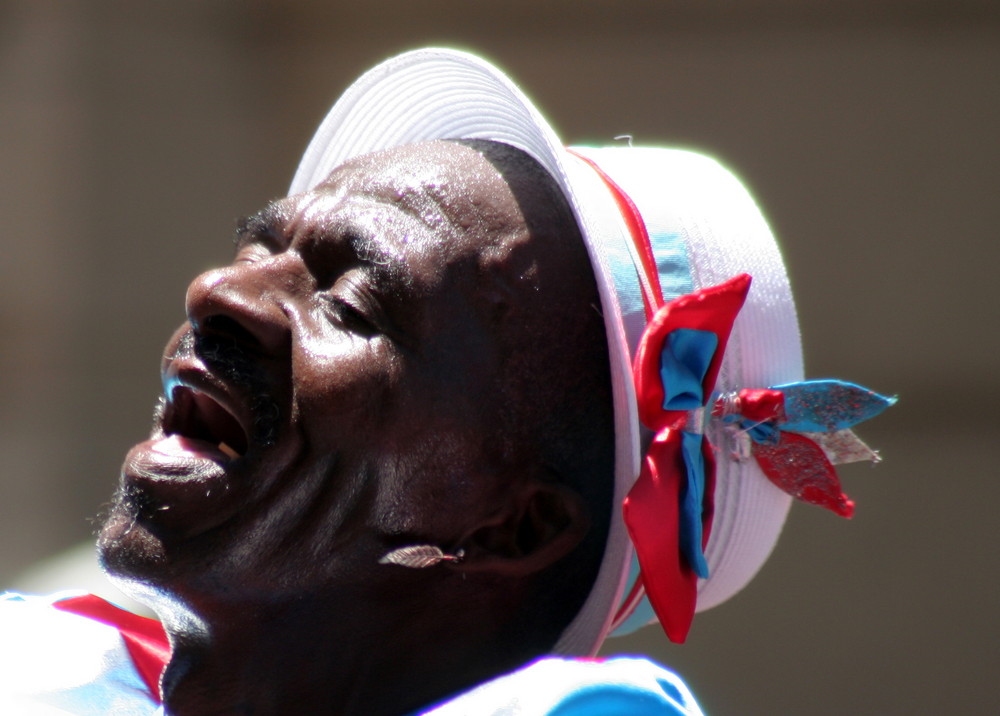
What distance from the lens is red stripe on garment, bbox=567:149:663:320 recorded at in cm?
168

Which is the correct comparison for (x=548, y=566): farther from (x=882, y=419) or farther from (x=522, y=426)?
(x=882, y=419)

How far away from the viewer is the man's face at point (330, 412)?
1.55m

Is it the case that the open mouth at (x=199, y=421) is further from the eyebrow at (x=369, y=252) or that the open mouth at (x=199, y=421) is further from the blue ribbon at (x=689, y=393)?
the blue ribbon at (x=689, y=393)

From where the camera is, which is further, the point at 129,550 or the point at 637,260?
the point at 637,260

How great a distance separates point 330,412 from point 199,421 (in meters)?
0.25

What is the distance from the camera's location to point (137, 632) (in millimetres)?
2066

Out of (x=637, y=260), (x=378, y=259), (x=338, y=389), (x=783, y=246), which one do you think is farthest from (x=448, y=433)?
(x=783, y=246)

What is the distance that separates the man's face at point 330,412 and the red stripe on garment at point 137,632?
0.44m

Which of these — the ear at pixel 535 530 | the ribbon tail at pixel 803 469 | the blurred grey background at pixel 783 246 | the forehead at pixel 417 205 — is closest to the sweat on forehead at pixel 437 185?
the forehead at pixel 417 205

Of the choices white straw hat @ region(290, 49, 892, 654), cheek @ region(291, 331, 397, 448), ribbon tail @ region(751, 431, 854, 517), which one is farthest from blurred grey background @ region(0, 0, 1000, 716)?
cheek @ region(291, 331, 397, 448)

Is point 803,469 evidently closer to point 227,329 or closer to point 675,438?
point 675,438

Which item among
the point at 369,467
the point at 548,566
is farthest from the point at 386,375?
the point at 548,566

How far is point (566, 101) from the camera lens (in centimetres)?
395

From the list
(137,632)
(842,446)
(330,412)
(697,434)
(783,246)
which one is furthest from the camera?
(783,246)
